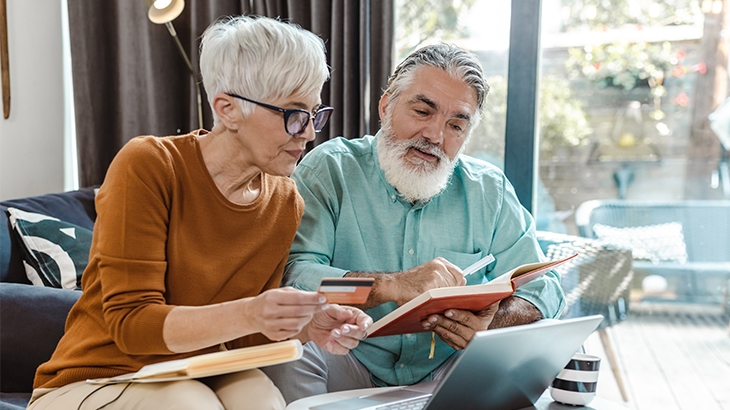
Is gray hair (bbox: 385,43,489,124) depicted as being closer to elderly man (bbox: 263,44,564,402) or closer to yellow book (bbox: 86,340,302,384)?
elderly man (bbox: 263,44,564,402)

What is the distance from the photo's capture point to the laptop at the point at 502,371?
1.10 metres

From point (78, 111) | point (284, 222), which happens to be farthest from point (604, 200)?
point (78, 111)

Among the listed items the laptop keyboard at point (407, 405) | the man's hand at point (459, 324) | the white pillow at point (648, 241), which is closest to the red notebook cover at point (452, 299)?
the man's hand at point (459, 324)

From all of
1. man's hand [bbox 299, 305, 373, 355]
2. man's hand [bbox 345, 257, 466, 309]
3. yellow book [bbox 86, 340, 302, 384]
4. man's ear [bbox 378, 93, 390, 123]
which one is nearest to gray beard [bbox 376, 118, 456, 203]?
man's ear [bbox 378, 93, 390, 123]

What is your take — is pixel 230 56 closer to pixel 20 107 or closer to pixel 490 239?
pixel 490 239

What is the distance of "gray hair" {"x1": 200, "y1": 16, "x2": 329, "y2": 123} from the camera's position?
1.35m

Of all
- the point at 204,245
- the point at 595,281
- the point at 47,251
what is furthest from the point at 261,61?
the point at 595,281

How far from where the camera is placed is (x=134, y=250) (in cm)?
125

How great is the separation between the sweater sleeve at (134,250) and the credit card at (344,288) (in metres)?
0.34

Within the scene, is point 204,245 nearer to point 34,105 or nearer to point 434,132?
point 434,132

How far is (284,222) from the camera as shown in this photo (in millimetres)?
1584

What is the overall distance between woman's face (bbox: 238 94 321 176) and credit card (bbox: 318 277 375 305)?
1.37 feet

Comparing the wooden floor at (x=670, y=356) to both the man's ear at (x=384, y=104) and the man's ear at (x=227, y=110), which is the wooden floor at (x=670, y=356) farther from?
the man's ear at (x=227, y=110)

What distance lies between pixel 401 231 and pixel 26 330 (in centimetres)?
109
